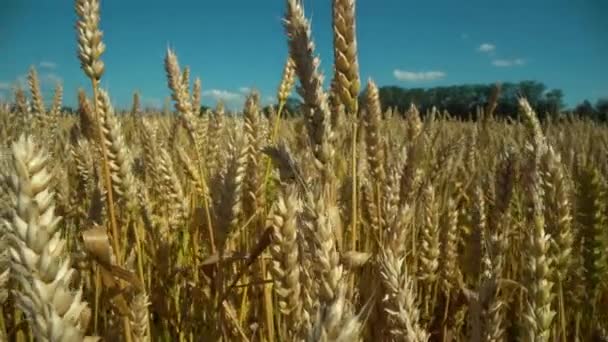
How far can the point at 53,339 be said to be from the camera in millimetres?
492

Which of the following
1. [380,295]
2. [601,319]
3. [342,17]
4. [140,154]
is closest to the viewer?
[342,17]

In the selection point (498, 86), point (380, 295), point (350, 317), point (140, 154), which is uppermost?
point (498, 86)

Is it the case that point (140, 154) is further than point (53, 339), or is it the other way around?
point (140, 154)

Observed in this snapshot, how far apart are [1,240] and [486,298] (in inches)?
34.1

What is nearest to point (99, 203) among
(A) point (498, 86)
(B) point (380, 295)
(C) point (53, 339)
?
(B) point (380, 295)

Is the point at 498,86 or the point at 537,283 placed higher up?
the point at 498,86

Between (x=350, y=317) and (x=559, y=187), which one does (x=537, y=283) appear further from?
(x=350, y=317)

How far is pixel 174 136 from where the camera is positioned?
3.16m

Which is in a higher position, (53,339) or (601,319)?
(53,339)

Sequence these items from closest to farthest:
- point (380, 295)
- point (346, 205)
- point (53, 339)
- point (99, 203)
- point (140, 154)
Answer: point (53, 339), point (380, 295), point (99, 203), point (346, 205), point (140, 154)

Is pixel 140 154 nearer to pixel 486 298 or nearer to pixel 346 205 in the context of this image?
pixel 346 205

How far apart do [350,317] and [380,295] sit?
79 cm

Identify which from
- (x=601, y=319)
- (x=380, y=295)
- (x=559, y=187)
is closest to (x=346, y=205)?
(x=380, y=295)

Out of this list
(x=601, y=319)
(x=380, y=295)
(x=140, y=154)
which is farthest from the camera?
(x=140, y=154)
